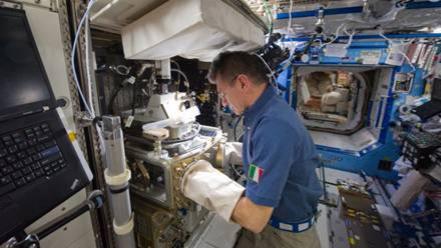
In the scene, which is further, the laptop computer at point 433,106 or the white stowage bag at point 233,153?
the laptop computer at point 433,106

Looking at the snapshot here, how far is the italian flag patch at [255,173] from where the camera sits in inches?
37.9

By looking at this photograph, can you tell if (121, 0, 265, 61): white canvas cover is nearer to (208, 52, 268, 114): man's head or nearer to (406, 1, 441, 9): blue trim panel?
(208, 52, 268, 114): man's head

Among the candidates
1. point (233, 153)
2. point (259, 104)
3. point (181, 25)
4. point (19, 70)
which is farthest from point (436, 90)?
point (19, 70)

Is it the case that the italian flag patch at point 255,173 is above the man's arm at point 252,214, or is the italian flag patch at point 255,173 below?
above

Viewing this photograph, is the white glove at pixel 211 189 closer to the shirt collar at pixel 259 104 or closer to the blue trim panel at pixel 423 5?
the shirt collar at pixel 259 104

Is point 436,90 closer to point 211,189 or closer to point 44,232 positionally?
point 211,189

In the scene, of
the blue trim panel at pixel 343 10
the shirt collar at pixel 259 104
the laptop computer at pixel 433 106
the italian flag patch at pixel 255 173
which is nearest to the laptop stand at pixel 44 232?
the italian flag patch at pixel 255 173

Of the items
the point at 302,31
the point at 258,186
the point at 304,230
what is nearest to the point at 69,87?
the point at 258,186

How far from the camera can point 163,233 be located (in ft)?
4.94

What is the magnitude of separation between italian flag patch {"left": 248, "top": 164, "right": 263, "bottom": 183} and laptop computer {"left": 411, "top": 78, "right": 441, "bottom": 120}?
275cm

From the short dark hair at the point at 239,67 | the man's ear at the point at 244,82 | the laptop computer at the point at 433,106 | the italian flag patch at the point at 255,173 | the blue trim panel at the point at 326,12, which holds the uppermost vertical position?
the blue trim panel at the point at 326,12

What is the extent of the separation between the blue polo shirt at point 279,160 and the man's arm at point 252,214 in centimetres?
4

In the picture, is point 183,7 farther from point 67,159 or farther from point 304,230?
point 304,230

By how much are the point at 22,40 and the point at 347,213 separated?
3165 mm
